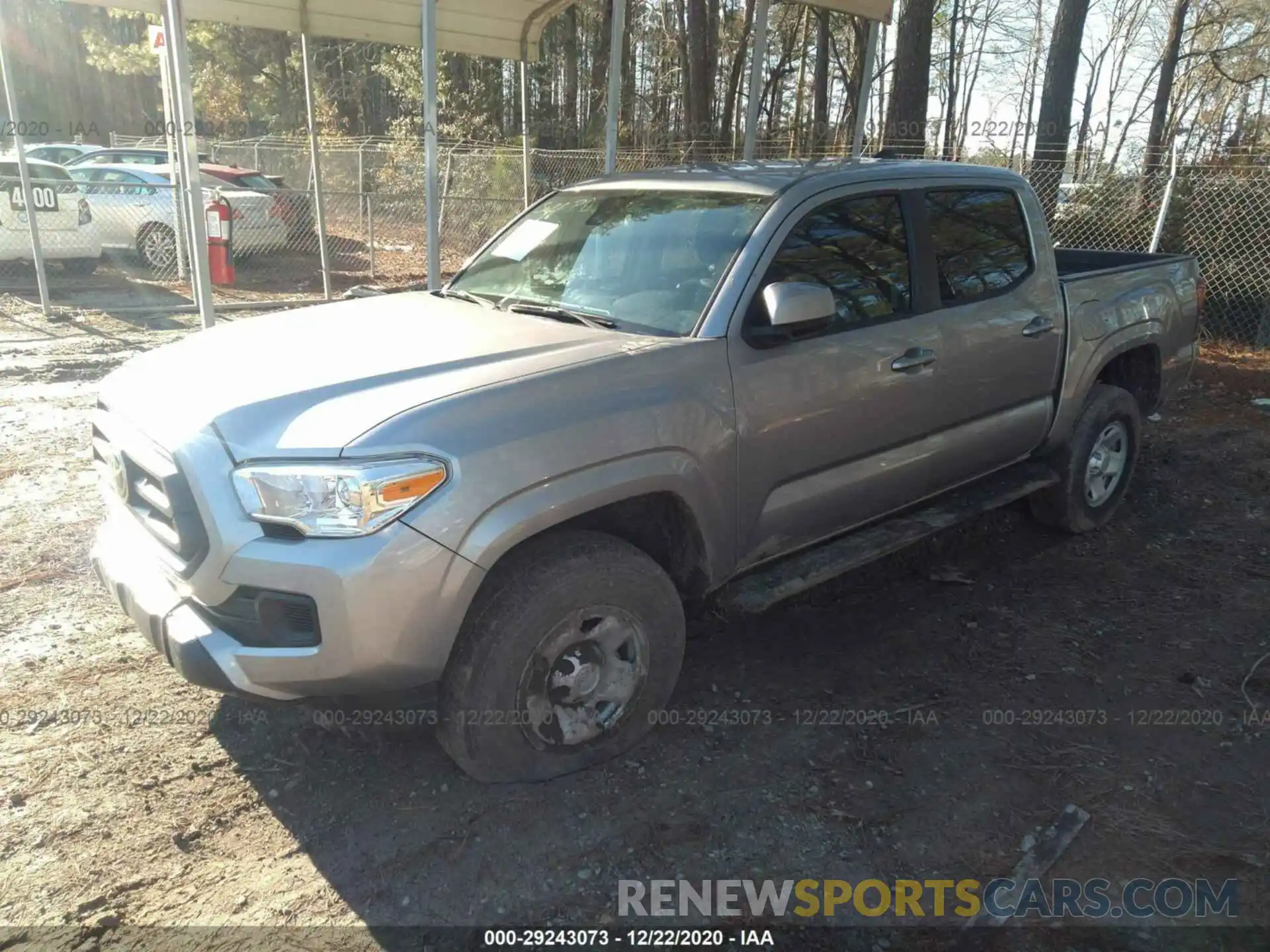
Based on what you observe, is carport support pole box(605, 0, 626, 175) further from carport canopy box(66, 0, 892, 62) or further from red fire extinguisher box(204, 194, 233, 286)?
red fire extinguisher box(204, 194, 233, 286)

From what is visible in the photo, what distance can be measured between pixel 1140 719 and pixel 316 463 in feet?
10.4

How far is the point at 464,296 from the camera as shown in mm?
4105

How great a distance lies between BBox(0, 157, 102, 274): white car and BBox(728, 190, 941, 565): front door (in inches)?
447

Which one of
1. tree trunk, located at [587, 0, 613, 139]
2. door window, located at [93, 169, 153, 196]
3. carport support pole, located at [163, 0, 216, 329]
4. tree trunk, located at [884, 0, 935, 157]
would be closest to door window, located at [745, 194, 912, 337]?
carport support pole, located at [163, 0, 216, 329]

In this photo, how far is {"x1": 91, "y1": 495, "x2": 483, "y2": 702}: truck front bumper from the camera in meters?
2.49

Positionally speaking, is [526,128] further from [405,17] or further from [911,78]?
[911,78]

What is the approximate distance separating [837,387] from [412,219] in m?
16.9

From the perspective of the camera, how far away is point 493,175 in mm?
17969

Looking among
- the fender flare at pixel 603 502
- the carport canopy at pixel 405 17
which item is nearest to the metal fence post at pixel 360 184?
the carport canopy at pixel 405 17

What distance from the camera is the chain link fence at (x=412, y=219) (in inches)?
400

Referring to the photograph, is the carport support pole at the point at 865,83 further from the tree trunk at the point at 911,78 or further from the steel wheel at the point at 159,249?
the steel wheel at the point at 159,249

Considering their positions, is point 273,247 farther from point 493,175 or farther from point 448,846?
point 448,846

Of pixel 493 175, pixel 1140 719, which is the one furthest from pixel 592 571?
pixel 493 175

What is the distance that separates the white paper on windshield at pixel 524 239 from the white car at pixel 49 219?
32.3 feet
